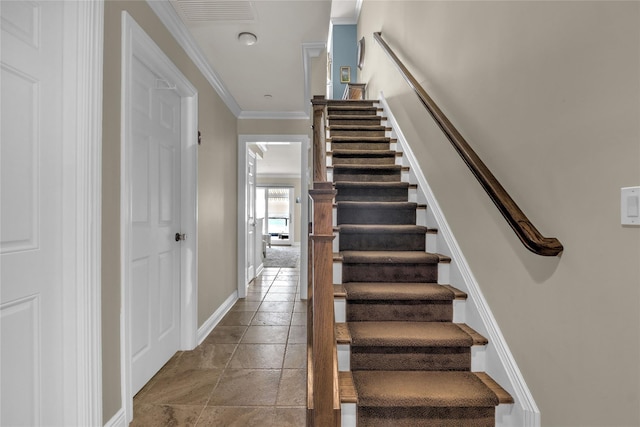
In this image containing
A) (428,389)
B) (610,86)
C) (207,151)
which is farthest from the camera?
(207,151)

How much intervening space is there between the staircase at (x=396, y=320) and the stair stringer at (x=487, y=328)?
4 centimetres

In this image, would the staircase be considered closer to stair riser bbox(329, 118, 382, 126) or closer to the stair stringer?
the stair stringer

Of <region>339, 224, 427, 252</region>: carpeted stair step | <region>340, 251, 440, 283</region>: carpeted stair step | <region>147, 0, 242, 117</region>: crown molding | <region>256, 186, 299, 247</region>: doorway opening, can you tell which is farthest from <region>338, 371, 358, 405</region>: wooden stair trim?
<region>256, 186, 299, 247</region>: doorway opening

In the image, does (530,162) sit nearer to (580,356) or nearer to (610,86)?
(610,86)

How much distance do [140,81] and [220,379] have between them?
1982 millimetres

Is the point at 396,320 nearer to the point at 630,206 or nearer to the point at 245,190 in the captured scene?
the point at 630,206

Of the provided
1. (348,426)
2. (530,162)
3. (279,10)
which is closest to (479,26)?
(530,162)

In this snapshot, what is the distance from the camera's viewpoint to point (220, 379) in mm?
2145

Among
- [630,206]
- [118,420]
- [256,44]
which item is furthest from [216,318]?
[630,206]

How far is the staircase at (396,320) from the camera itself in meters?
1.43

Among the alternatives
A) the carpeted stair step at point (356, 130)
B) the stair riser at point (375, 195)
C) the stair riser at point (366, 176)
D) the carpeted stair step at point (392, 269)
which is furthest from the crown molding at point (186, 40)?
the carpeted stair step at point (392, 269)

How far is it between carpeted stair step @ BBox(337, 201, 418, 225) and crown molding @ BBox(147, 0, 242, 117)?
1.65m
